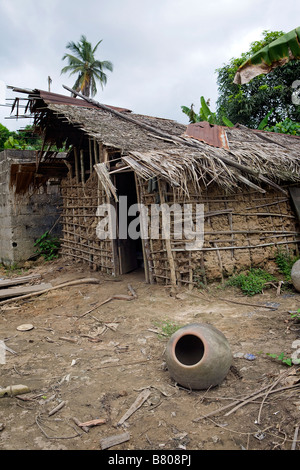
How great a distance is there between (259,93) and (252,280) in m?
12.2

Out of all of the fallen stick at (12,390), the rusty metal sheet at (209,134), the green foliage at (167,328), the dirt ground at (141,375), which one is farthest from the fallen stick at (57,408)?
the rusty metal sheet at (209,134)

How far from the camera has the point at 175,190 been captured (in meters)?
6.30

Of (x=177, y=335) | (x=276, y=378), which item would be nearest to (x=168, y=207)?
(x=177, y=335)

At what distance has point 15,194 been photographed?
31.0 ft

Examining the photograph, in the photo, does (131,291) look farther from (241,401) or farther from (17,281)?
(241,401)

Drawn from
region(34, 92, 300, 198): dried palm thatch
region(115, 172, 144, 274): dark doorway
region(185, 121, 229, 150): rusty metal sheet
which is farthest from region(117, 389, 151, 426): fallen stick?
region(185, 121, 229, 150): rusty metal sheet

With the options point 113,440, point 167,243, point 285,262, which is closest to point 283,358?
point 113,440

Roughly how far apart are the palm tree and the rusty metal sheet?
65.0 ft

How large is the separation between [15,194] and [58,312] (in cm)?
472

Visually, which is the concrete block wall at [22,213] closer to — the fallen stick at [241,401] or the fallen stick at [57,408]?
the fallen stick at [57,408]

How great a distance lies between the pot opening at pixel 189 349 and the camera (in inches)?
144

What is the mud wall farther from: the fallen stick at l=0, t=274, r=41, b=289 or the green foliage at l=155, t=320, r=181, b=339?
the green foliage at l=155, t=320, r=181, b=339

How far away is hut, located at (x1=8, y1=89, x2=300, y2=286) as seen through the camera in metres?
6.20

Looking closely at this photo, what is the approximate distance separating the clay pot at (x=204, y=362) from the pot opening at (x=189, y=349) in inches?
4.5
